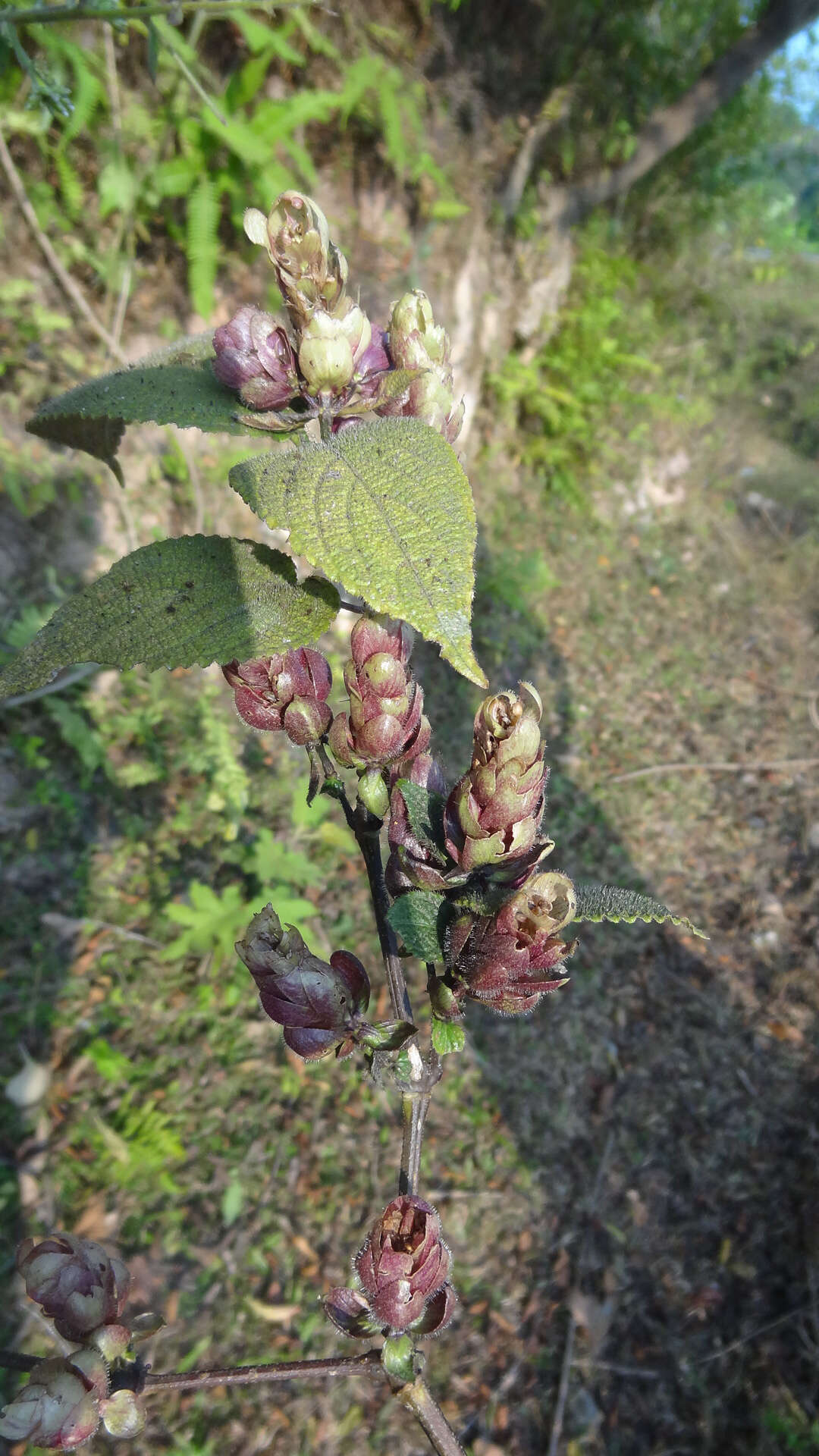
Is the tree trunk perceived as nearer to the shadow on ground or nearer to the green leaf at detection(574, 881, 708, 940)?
the shadow on ground

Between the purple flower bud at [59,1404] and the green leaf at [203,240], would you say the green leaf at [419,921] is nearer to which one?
the purple flower bud at [59,1404]

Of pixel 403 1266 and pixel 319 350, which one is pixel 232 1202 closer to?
pixel 403 1266

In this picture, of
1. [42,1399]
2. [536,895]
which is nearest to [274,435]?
[536,895]

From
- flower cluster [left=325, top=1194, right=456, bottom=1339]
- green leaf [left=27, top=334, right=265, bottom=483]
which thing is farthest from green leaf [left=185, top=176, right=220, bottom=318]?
flower cluster [left=325, top=1194, right=456, bottom=1339]

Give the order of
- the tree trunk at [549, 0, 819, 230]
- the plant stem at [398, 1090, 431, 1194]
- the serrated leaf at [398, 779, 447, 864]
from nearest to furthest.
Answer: the serrated leaf at [398, 779, 447, 864] < the plant stem at [398, 1090, 431, 1194] < the tree trunk at [549, 0, 819, 230]

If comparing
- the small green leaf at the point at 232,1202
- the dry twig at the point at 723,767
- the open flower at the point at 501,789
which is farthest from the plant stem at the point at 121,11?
the dry twig at the point at 723,767

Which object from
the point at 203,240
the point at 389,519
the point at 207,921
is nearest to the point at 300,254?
the point at 389,519

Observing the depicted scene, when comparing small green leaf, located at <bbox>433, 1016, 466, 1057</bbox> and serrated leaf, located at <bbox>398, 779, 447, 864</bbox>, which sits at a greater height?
serrated leaf, located at <bbox>398, 779, 447, 864</bbox>
